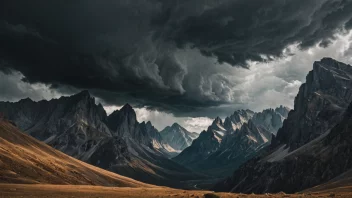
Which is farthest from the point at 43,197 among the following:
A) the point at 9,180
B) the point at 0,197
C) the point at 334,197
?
the point at 9,180

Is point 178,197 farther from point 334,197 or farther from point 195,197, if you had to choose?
point 334,197

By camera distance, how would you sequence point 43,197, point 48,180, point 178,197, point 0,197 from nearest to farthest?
1. point 0,197
2. point 43,197
3. point 178,197
4. point 48,180

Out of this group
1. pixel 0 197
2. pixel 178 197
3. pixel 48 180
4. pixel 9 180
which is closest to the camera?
pixel 0 197

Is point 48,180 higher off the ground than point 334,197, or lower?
lower

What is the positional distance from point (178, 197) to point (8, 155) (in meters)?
155

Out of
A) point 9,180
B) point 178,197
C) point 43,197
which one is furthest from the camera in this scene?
point 9,180

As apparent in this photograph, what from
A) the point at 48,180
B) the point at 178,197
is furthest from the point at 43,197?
the point at 48,180

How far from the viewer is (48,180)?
6934 inches

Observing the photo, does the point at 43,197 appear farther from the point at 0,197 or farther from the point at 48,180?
the point at 48,180

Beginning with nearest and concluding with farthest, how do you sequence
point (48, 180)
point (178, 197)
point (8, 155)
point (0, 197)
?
1. point (0, 197)
2. point (178, 197)
3. point (48, 180)
4. point (8, 155)

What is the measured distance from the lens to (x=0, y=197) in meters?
62.2

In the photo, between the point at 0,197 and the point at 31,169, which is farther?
the point at 31,169

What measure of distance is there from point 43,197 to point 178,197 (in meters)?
30.4

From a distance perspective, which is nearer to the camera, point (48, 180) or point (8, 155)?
point (48, 180)
